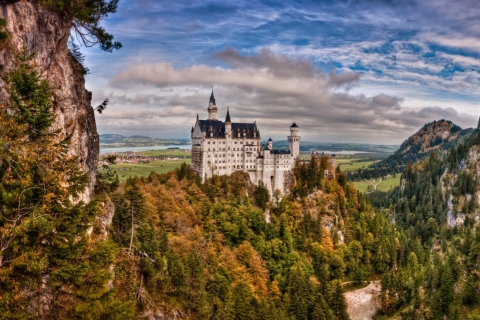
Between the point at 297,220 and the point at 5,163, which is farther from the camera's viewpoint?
the point at 297,220

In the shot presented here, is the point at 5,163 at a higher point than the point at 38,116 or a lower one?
lower

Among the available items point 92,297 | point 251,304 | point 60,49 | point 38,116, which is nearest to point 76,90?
point 60,49

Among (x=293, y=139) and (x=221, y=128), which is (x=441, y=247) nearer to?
(x=293, y=139)

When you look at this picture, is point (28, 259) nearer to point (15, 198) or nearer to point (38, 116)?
point (15, 198)

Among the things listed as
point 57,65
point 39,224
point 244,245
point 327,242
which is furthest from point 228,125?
point 39,224

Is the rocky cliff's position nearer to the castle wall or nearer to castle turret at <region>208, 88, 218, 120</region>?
the castle wall

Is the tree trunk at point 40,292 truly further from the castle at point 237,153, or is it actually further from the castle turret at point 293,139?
the castle turret at point 293,139
